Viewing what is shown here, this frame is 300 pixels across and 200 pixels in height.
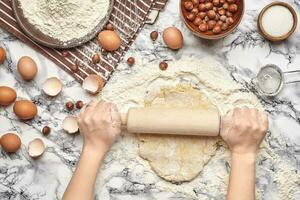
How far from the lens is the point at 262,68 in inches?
60.3

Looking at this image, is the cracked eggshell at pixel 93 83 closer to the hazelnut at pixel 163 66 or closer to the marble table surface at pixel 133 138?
the marble table surface at pixel 133 138

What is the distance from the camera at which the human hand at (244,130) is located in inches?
57.2

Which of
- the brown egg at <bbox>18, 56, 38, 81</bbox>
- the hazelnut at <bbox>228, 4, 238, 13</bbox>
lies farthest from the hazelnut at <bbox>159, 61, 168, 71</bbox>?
the brown egg at <bbox>18, 56, 38, 81</bbox>

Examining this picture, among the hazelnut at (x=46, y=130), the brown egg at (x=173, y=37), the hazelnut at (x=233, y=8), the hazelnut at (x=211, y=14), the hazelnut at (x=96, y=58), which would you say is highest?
the hazelnut at (x=233, y=8)

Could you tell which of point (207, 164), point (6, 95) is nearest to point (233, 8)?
point (207, 164)

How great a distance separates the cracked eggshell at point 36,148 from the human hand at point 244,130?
48 cm

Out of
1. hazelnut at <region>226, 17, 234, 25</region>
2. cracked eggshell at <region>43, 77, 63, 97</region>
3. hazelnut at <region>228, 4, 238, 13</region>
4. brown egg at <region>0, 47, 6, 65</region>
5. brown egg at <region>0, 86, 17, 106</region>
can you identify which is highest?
hazelnut at <region>228, 4, 238, 13</region>

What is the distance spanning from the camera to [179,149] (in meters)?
1.52

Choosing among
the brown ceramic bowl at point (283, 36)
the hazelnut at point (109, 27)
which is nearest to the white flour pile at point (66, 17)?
the hazelnut at point (109, 27)

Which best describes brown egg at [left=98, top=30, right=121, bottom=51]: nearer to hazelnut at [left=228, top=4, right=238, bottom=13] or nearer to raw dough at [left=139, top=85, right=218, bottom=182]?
raw dough at [left=139, top=85, right=218, bottom=182]

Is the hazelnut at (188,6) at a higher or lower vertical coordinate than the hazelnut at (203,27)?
higher

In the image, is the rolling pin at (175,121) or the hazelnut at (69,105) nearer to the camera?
the rolling pin at (175,121)

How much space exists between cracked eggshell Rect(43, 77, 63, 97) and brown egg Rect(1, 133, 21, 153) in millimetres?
147

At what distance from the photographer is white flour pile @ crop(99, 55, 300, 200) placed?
1530 millimetres
